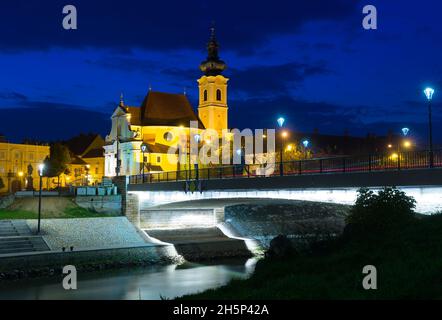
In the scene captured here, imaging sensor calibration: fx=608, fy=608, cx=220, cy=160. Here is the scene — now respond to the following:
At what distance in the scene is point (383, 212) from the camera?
24.7 meters

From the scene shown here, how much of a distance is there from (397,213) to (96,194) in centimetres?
4044

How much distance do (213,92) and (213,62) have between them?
537cm

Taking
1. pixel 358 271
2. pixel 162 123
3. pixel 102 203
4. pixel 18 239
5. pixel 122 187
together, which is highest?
pixel 162 123

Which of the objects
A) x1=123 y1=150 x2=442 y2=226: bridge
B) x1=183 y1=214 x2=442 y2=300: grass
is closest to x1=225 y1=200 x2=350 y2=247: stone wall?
x1=123 y1=150 x2=442 y2=226: bridge

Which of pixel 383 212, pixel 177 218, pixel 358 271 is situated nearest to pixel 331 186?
pixel 383 212

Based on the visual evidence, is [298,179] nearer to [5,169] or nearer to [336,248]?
[336,248]

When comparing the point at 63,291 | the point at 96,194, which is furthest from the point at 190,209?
the point at 63,291

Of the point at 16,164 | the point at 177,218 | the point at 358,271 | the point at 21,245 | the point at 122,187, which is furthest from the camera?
the point at 16,164

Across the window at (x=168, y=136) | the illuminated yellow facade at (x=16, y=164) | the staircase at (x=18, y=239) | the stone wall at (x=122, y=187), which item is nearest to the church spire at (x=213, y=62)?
the window at (x=168, y=136)

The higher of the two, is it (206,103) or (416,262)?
(206,103)

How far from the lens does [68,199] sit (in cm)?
6019

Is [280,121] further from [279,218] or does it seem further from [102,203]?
[279,218]

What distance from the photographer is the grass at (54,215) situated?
168 ft
